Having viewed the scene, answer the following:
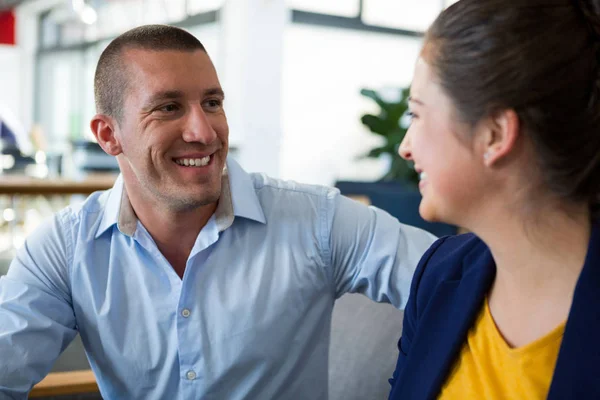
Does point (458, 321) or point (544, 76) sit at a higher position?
point (544, 76)

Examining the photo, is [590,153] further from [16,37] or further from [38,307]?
[16,37]

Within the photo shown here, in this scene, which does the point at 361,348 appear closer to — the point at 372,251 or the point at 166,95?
the point at 372,251

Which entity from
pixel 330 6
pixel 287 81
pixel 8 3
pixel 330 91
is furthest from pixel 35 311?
pixel 8 3

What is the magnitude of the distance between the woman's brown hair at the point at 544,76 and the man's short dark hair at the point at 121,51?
0.78 meters

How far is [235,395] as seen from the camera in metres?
1.44

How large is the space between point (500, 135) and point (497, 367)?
13.4 inches

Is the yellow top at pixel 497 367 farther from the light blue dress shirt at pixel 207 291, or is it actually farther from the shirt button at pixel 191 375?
the shirt button at pixel 191 375

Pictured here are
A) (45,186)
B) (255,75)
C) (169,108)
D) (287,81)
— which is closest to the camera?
(169,108)

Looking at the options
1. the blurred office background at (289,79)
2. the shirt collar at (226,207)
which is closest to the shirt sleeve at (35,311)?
the shirt collar at (226,207)

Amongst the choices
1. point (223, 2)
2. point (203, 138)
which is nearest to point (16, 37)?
point (223, 2)

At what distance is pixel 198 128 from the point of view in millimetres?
1449

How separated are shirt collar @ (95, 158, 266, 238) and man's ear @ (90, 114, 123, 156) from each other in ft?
0.37

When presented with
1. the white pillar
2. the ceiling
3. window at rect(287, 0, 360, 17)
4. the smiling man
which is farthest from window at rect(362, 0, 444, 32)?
the ceiling

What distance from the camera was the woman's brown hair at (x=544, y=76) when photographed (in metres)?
0.85
